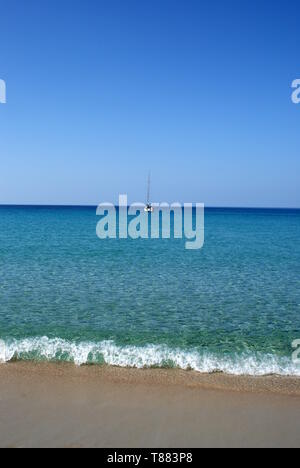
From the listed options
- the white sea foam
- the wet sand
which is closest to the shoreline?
the wet sand

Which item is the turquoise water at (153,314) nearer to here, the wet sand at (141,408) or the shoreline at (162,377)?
the shoreline at (162,377)

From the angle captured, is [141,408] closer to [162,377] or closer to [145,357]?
[162,377]

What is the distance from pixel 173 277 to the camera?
65.0 feet

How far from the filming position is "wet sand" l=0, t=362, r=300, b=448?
6234 millimetres

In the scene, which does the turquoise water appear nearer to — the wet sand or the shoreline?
the shoreline

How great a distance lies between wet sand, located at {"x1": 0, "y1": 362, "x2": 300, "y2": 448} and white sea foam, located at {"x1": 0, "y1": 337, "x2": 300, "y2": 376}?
0.41m

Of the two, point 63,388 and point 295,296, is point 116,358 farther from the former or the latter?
point 295,296

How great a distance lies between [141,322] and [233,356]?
3.54m

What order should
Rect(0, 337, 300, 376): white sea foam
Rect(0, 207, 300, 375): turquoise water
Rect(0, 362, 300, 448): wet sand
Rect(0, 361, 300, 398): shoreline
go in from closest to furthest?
Rect(0, 362, 300, 448): wet sand
Rect(0, 361, 300, 398): shoreline
Rect(0, 337, 300, 376): white sea foam
Rect(0, 207, 300, 375): turquoise water

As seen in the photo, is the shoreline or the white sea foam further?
the white sea foam

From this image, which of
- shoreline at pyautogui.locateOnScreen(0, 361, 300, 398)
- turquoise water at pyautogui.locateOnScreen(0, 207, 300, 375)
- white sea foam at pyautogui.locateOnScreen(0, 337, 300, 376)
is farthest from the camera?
turquoise water at pyautogui.locateOnScreen(0, 207, 300, 375)

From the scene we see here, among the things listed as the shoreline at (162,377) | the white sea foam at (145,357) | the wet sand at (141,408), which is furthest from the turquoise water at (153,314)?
the wet sand at (141,408)

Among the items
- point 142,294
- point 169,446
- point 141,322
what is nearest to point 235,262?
point 142,294
